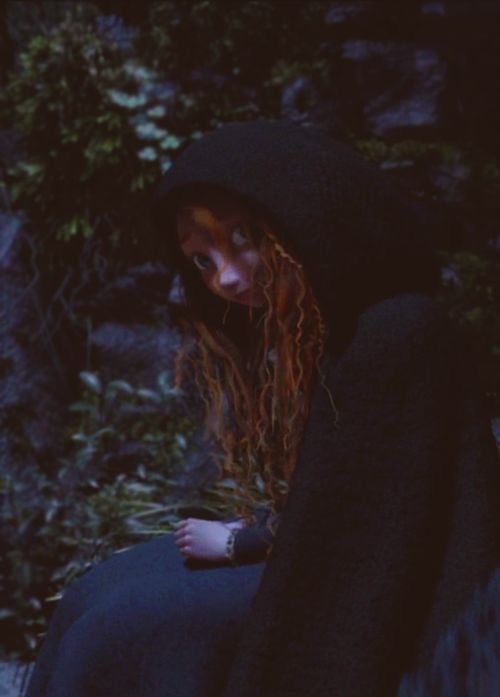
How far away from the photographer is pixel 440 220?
11.6 feet

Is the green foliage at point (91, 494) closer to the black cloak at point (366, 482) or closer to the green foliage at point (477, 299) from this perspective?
the green foliage at point (477, 299)

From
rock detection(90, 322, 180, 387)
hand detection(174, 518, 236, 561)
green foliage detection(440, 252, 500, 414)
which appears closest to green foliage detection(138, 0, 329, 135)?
rock detection(90, 322, 180, 387)

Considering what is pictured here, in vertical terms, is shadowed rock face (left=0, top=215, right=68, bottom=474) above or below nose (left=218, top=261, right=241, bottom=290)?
below

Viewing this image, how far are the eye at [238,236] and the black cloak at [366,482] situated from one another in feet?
0.50

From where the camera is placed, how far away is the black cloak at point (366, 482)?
5.31 ft

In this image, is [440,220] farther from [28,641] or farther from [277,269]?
[28,641]

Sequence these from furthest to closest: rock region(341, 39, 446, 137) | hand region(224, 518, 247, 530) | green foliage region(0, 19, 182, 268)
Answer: green foliage region(0, 19, 182, 268)
rock region(341, 39, 446, 137)
hand region(224, 518, 247, 530)

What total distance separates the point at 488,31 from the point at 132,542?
2553mm

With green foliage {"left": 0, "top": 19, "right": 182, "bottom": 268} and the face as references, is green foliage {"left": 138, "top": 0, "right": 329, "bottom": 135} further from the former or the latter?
the face

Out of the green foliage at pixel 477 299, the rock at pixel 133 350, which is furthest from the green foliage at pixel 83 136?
the green foliage at pixel 477 299

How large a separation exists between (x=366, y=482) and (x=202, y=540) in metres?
0.49

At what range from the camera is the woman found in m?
1.62

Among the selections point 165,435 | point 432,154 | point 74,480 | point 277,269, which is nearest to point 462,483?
point 277,269

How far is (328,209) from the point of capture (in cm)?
170
